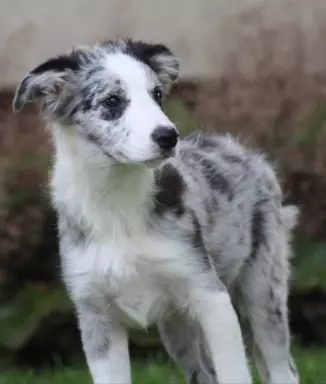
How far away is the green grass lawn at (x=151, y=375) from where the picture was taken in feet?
24.3

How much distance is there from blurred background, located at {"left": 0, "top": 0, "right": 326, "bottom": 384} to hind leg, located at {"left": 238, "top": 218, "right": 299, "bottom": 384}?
255 centimetres

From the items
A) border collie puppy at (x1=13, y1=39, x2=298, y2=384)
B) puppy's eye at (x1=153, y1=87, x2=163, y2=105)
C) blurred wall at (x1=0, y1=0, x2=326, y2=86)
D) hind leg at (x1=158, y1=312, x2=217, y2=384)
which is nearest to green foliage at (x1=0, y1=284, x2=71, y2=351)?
blurred wall at (x1=0, y1=0, x2=326, y2=86)

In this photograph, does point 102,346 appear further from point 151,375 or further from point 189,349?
point 151,375

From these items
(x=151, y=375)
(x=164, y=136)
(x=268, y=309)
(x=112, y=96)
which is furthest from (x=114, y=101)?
(x=151, y=375)

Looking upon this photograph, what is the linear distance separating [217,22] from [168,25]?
38cm

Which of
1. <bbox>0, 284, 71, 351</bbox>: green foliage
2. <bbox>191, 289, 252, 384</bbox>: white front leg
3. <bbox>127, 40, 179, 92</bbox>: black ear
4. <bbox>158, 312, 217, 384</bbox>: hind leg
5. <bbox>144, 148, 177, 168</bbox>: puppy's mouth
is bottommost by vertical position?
<bbox>0, 284, 71, 351</bbox>: green foliage

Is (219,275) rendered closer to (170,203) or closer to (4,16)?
(170,203)

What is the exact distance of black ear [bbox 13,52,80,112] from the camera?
231 inches

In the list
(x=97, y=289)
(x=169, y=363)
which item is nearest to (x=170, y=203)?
(x=97, y=289)

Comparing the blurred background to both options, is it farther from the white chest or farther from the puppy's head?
the puppy's head

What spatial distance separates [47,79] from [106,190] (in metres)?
0.58

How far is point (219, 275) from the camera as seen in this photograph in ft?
20.9

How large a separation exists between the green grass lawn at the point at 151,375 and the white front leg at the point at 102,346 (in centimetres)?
134

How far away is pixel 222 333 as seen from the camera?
5887 millimetres
